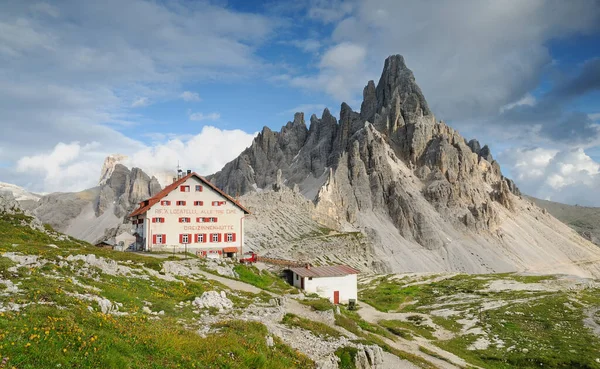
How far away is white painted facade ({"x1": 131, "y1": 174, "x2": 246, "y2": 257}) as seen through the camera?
2303 inches

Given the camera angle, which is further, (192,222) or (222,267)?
(192,222)

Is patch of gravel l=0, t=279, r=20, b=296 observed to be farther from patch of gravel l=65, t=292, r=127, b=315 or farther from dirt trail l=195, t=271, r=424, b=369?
dirt trail l=195, t=271, r=424, b=369

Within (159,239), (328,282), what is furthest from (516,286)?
(159,239)

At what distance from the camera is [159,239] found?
58719mm

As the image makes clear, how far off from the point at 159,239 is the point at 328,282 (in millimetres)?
25342

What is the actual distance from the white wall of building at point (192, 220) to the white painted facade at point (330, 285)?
13375 mm

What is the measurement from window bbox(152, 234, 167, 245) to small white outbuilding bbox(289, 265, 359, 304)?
1915 centimetres

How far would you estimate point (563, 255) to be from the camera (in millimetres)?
180500

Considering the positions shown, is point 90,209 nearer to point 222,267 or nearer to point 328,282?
point 222,267

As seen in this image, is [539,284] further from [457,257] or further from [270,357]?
[270,357]

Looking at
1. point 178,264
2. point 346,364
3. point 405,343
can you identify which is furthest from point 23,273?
point 405,343

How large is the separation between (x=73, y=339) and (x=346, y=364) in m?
14.1

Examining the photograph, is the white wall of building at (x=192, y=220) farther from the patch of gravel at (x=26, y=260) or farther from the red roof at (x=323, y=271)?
the patch of gravel at (x=26, y=260)

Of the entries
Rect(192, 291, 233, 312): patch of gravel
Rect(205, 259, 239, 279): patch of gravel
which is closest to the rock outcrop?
Rect(205, 259, 239, 279): patch of gravel
